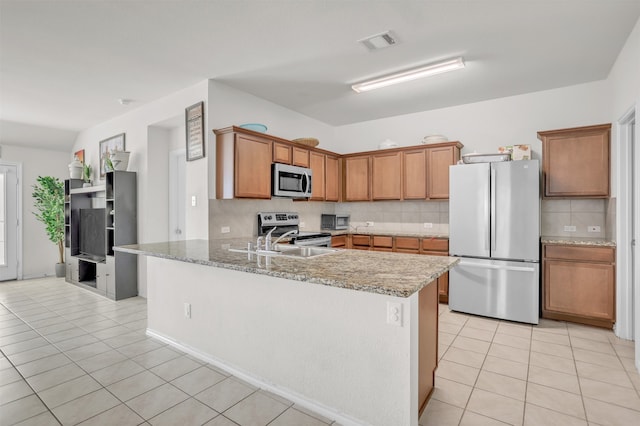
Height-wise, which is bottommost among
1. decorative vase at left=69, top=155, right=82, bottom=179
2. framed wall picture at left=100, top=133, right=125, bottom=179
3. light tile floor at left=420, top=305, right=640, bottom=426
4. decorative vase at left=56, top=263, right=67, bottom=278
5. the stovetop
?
light tile floor at left=420, top=305, right=640, bottom=426

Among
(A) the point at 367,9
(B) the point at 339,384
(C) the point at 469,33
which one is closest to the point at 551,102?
(C) the point at 469,33

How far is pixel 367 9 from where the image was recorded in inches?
98.1

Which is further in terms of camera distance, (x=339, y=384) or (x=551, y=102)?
(x=551, y=102)

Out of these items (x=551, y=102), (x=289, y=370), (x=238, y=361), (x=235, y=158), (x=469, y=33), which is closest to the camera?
(x=289, y=370)

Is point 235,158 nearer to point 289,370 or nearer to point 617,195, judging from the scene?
point 289,370

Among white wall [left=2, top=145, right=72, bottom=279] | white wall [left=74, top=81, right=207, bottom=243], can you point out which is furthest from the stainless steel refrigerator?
white wall [left=2, top=145, right=72, bottom=279]

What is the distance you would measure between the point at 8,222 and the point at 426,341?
7.41 m

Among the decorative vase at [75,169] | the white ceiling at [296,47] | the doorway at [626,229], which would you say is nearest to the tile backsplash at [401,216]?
the white ceiling at [296,47]

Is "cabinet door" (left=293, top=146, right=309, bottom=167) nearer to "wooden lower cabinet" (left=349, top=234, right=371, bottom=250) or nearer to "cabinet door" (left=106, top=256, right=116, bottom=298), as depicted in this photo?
"wooden lower cabinet" (left=349, top=234, right=371, bottom=250)

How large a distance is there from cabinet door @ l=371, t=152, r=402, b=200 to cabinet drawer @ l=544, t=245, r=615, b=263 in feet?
6.65

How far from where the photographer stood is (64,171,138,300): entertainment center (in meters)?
4.60

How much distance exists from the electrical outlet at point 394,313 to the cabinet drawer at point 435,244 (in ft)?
9.43

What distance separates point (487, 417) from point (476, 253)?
2192 millimetres

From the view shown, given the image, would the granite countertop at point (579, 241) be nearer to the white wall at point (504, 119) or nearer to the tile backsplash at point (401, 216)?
the white wall at point (504, 119)
